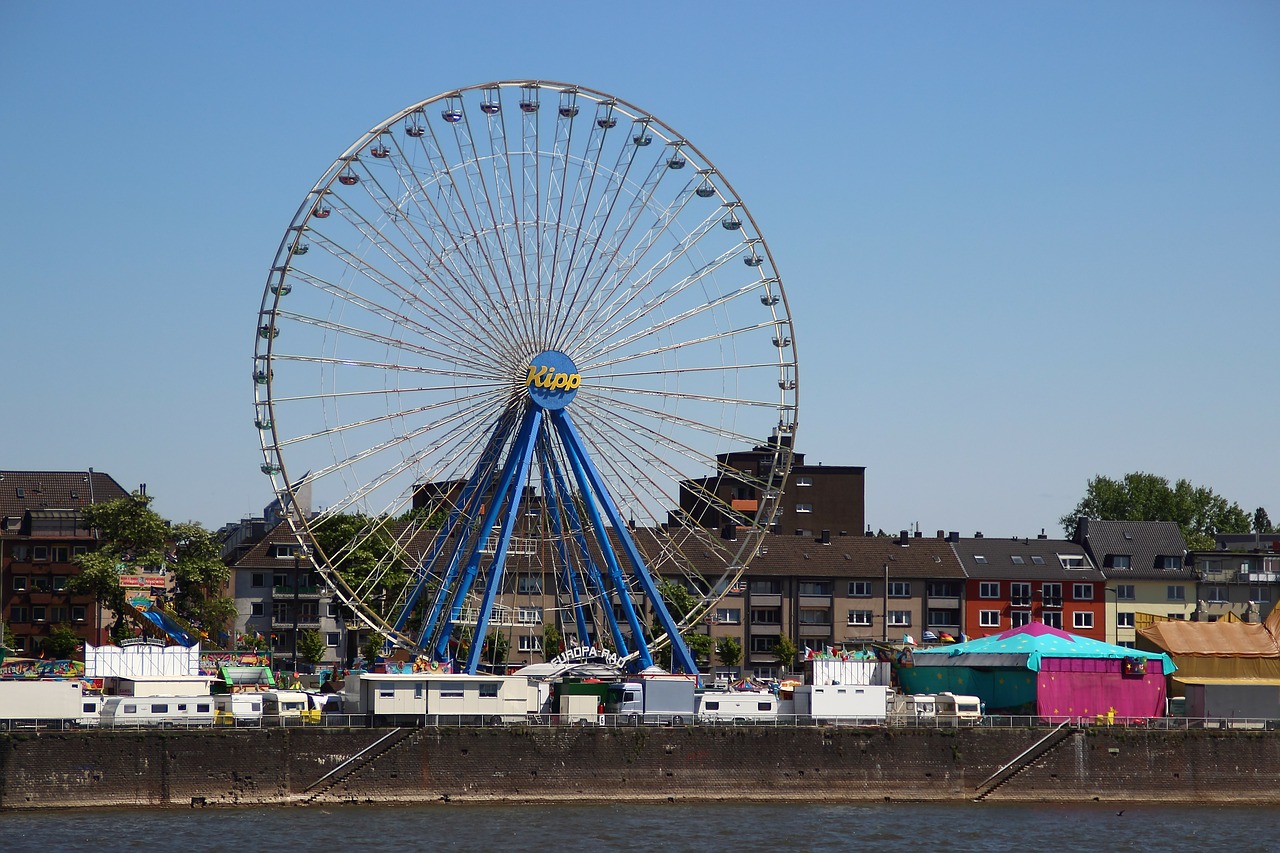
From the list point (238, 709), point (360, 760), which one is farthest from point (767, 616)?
point (360, 760)

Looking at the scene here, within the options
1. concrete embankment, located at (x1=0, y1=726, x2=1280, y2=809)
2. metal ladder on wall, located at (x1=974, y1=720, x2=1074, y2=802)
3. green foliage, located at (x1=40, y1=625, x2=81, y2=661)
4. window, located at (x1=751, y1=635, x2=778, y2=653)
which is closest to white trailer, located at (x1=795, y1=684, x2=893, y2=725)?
concrete embankment, located at (x1=0, y1=726, x2=1280, y2=809)

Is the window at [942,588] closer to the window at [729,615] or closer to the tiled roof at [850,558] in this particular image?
the tiled roof at [850,558]

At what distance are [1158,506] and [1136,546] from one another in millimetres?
53677

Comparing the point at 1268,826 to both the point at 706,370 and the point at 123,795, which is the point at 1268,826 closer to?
the point at 706,370

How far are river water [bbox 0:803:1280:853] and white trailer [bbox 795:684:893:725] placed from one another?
5.48 meters

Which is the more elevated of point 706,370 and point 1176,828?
point 706,370

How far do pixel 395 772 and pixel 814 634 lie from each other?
55163 mm

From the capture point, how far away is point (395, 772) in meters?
75.8

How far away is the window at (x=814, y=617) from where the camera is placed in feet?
416

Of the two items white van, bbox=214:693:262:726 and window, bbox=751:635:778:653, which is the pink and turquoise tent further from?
white van, bbox=214:693:262:726

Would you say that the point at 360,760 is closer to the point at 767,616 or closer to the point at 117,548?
the point at 117,548

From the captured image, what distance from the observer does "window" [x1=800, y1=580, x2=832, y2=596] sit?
12719 cm

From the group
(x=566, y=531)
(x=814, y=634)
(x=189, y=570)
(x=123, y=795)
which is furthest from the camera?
(x=814, y=634)

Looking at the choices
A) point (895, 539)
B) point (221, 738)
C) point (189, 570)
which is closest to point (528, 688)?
point (221, 738)
